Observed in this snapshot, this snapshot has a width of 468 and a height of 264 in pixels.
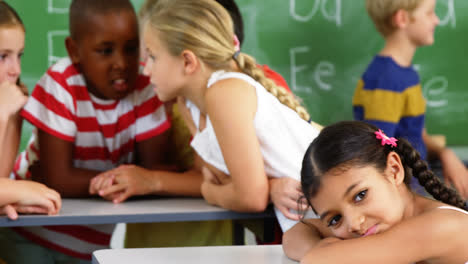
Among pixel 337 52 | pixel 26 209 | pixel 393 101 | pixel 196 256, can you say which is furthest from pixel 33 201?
pixel 337 52

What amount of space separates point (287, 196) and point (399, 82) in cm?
129

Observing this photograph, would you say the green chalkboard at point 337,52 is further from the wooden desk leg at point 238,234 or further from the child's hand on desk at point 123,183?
the child's hand on desk at point 123,183

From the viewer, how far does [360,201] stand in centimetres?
115

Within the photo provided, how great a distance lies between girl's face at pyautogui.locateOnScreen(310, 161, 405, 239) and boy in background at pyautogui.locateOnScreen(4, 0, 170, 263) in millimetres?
845

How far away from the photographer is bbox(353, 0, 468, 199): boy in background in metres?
2.65

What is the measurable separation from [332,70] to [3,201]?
6.20ft

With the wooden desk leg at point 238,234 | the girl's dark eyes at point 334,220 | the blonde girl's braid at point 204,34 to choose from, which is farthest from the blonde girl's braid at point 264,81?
the girl's dark eyes at point 334,220

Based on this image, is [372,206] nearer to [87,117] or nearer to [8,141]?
[87,117]

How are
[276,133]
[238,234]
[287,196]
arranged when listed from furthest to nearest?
1. [238,234]
2. [276,133]
3. [287,196]

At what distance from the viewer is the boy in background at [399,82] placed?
265cm

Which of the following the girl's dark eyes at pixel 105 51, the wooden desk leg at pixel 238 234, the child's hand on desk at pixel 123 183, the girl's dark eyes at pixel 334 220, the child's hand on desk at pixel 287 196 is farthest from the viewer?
the wooden desk leg at pixel 238 234

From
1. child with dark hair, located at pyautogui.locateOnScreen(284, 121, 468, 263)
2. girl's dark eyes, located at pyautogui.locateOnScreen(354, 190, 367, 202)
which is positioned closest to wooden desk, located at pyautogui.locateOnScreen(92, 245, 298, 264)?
child with dark hair, located at pyautogui.locateOnScreen(284, 121, 468, 263)

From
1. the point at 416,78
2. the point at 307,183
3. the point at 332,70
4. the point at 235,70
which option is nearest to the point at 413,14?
the point at 416,78

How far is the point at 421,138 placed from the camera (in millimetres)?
2807
